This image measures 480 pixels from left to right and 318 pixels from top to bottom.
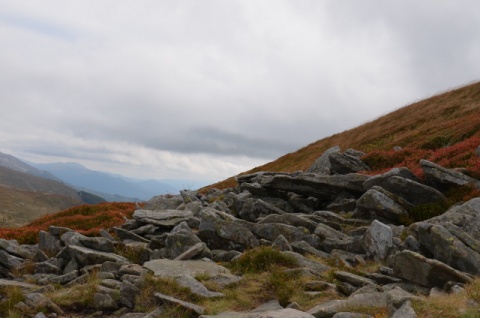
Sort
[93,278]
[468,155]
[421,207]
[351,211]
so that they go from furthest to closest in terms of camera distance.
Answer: [468,155]
[351,211]
[421,207]
[93,278]

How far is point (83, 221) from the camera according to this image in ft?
99.0

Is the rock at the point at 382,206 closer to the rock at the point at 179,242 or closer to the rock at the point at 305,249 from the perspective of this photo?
the rock at the point at 305,249

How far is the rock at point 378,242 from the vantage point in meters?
15.6

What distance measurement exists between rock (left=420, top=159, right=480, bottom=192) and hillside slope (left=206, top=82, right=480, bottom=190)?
26610mm

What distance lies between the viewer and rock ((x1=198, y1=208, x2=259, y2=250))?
59.8 ft

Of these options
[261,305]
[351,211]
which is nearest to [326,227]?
[351,211]

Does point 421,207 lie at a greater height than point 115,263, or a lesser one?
greater

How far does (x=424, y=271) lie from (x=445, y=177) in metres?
11.2

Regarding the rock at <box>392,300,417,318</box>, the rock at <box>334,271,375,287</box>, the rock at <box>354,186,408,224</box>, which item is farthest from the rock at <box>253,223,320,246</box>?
the rock at <box>392,300,417,318</box>

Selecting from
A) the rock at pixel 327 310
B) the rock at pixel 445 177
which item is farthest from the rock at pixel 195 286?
the rock at pixel 445 177

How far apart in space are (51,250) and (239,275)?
11310 millimetres

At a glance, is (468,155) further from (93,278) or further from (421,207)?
(93,278)

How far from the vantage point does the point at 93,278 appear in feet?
45.8

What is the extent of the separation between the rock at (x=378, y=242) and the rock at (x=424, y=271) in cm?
285
